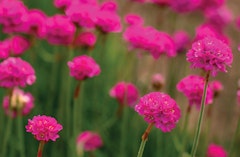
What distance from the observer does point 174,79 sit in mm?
2525

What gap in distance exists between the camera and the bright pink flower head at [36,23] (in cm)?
195

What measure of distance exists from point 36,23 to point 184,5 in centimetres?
71

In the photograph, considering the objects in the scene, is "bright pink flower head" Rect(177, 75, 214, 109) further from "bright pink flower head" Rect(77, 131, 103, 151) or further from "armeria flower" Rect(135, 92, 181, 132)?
"bright pink flower head" Rect(77, 131, 103, 151)

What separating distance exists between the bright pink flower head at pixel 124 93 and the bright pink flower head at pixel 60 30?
0.87ft

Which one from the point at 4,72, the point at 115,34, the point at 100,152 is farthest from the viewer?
the point at 115,34

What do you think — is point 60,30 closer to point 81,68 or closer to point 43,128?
point 81,68

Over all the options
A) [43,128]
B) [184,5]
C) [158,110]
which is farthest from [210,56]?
[184,5]

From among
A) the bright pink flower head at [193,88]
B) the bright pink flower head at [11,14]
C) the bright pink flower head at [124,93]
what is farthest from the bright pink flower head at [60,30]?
the bright pink flower head at [193,88]

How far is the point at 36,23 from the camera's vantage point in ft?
6.54

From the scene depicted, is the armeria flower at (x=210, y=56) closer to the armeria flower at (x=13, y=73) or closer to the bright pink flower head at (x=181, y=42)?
the armeria flower at (x=13, y=73)

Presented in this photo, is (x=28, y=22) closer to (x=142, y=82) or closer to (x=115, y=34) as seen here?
(x=142, y=82)

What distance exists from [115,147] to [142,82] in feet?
1.25

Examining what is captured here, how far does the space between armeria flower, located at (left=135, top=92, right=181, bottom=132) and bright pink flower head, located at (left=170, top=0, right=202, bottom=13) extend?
3.77ft

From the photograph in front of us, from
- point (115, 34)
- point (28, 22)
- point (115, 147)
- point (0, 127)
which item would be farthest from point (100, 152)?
point (115, 34)
